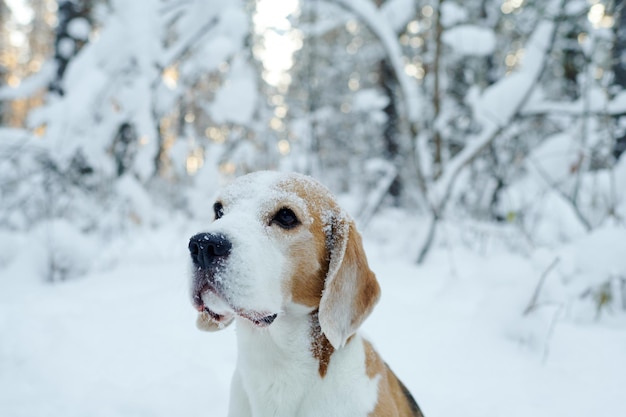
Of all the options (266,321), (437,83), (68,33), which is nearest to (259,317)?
(266,321)

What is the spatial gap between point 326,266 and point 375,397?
599 mm

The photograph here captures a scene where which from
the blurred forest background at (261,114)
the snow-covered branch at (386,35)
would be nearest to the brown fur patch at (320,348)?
the blurred forest background at (261,114)

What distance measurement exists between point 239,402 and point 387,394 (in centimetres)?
67

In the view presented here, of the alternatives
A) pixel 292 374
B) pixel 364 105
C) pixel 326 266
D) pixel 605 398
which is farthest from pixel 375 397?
pixel 364 105

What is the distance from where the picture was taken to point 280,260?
74.2 inches

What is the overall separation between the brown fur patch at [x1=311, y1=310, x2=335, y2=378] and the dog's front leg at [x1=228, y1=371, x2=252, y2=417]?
1.31ft

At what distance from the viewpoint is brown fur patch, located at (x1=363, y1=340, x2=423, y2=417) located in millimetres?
1872

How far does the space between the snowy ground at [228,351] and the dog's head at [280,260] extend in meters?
0.31

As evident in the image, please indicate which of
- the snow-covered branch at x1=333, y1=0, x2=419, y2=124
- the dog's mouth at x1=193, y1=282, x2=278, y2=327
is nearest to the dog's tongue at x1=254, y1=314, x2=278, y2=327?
the dog's mouth at x1=193, y1=282, x2=278, y2=327

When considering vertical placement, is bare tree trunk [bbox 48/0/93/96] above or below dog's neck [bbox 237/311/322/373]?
above

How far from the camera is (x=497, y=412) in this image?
266cm

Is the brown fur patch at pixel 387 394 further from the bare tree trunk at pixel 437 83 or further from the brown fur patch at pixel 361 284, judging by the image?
the bare tree trunk at pixel 437 83

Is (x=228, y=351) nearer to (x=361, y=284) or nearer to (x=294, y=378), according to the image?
(x=294, y=378)

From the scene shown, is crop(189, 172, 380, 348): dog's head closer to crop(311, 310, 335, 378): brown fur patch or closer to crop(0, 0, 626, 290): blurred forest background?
crop(311, 310, 335, 378): brown fur patch
